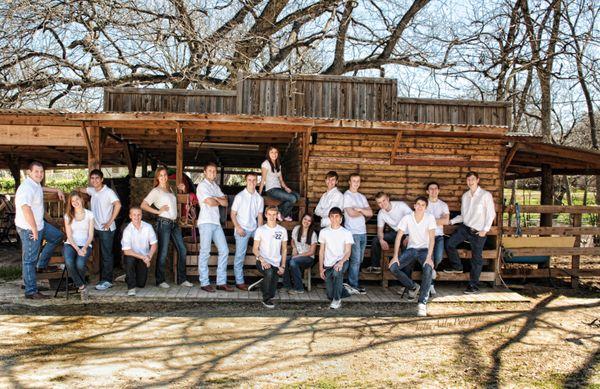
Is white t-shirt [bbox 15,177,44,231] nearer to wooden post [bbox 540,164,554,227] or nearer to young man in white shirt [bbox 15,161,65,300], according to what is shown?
young man in white shirt [bbox 15,161,65,300]

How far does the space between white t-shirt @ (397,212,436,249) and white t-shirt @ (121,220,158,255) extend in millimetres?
3888

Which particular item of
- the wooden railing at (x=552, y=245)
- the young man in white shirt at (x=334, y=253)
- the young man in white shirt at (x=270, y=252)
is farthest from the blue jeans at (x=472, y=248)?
the young man in white shirt at (x=270, y=252)

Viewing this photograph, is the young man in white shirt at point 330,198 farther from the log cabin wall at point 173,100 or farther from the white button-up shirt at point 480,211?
the log cabin wall at point 173,100

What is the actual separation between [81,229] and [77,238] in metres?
0.15

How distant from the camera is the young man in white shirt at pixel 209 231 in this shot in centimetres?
838

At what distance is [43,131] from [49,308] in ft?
12.4

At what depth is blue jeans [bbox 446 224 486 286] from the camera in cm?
890

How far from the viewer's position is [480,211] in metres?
8.76

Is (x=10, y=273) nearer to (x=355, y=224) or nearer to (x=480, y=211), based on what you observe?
(x=355, y=224)

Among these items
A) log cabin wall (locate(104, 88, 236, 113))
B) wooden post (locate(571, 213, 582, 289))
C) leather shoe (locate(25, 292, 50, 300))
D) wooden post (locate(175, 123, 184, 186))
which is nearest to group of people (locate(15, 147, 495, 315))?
leather shoe (locate(25, 292, 50, 300))

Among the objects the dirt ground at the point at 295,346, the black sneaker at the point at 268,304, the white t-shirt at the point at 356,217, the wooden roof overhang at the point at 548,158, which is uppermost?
the wooden roof overhang at the point at 548,158

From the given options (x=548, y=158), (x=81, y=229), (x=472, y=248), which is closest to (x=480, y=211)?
(x=472, y=248)

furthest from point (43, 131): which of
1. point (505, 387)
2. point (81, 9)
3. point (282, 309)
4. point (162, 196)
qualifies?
point (505, 387)

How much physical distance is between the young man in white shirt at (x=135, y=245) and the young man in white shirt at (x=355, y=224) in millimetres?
3122
